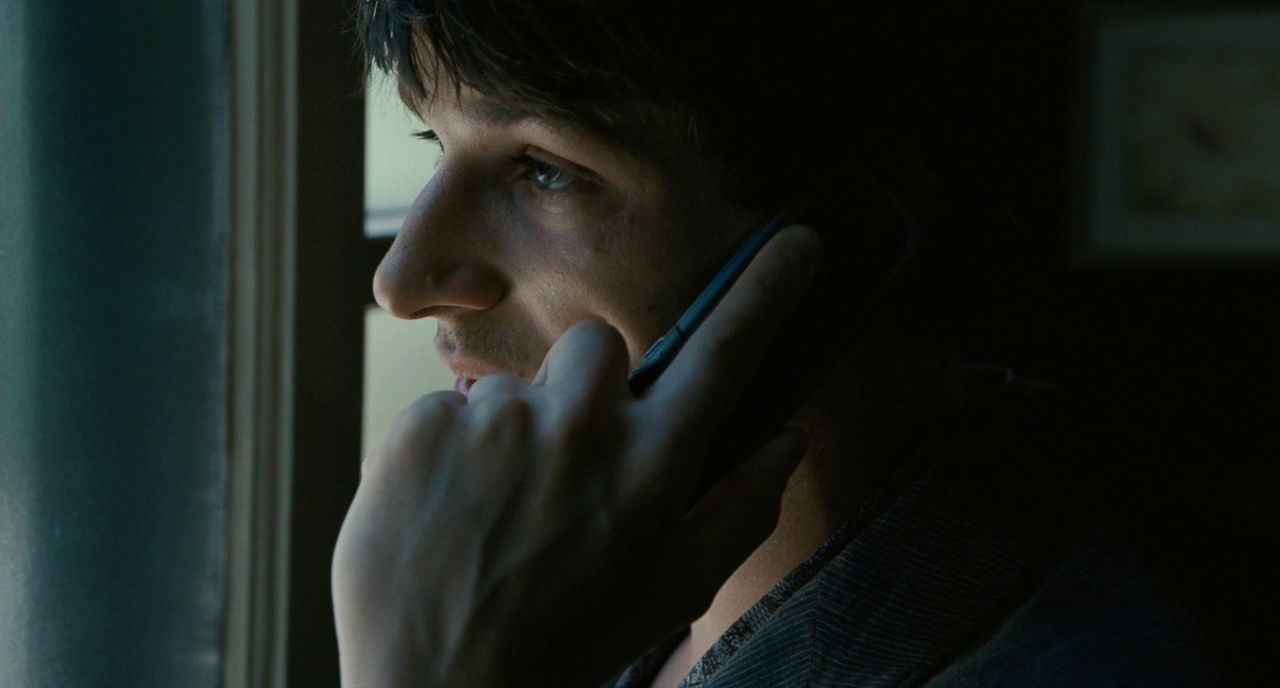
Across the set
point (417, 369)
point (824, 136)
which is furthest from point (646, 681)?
point (824, 136)

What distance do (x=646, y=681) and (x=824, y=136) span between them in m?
0.57

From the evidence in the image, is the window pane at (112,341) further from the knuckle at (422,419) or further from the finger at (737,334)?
the finger at (737,334)

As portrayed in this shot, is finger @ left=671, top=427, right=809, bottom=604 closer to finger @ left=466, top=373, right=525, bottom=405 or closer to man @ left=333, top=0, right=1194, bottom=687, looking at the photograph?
man @ left=333, top=0, right=1194, bottom=687

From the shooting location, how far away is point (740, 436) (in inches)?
32.0

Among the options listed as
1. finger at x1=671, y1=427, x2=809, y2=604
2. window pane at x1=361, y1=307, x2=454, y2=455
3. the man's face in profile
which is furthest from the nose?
window pane at x1=361, y1=307, x2=454, y2=455

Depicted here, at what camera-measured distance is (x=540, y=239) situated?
929 millimetres

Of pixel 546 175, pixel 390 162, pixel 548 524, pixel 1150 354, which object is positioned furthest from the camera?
pixel 1150 354

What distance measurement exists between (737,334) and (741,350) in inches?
0.5

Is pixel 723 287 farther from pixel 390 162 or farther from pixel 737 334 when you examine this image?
pixel 390 162

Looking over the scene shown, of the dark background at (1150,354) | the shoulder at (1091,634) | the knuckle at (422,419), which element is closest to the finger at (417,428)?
the knuckle at (422,419)

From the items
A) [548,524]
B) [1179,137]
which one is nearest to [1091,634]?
[548,524]

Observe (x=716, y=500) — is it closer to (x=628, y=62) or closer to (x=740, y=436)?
(x=740, y=436)

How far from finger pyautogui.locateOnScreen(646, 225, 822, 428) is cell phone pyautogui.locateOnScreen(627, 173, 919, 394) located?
0.02 meters

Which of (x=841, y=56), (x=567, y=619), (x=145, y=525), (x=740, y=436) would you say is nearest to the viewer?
(x=567, y=619)
